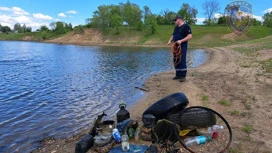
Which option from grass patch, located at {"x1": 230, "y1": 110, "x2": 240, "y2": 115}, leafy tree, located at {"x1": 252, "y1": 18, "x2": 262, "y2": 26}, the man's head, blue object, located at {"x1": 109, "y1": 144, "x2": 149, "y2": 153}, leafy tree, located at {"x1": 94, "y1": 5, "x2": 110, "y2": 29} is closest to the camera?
blue object, located at {"x1": 109, "y1": 144, "x2": 149, "y2": 153}

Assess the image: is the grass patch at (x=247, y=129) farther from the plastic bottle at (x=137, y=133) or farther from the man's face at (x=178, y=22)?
the man's face at (x=178, y=22)

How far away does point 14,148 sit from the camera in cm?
535

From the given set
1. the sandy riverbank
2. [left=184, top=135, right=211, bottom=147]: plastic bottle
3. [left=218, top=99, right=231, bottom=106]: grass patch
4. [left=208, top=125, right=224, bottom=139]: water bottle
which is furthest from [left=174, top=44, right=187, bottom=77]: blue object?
[left=184, top=135, right=211, bottom=147]: plastic bottle

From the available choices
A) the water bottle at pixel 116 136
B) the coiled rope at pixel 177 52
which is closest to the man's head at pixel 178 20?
the coiled rope at pixel 177 52

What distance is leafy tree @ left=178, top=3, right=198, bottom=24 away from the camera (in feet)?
281

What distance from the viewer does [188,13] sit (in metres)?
90.9

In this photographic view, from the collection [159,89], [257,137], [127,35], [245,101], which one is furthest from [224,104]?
[127,35]

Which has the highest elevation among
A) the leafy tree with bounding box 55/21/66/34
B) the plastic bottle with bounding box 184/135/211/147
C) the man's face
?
the leafy tree with bounding box 55/21/66/34

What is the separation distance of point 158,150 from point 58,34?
105 m

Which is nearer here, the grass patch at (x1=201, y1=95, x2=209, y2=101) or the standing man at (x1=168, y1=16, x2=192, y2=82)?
the grass patch at (x1=201, y1=95, x2=209, y2=101)

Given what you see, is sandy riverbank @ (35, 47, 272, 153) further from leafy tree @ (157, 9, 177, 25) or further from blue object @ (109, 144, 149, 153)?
leafy tree @ (157, 9, 177, 25)

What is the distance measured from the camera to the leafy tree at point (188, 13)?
85506 millimetres

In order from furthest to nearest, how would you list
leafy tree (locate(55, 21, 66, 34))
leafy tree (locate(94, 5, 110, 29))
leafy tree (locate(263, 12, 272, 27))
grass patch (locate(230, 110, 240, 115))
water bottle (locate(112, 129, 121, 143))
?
leafy tree (locate(55, 21, 66, 34)) < leafy tree (locate(94, 5, 110, 29)) < leafy tree (locate(263, 12, 272, 27)) < grass patch (locate(230, 110, 240, 115)) < water bottle (locate(112, 129, 121, 143))

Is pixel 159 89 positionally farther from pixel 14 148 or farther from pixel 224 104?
pixel 14 148
